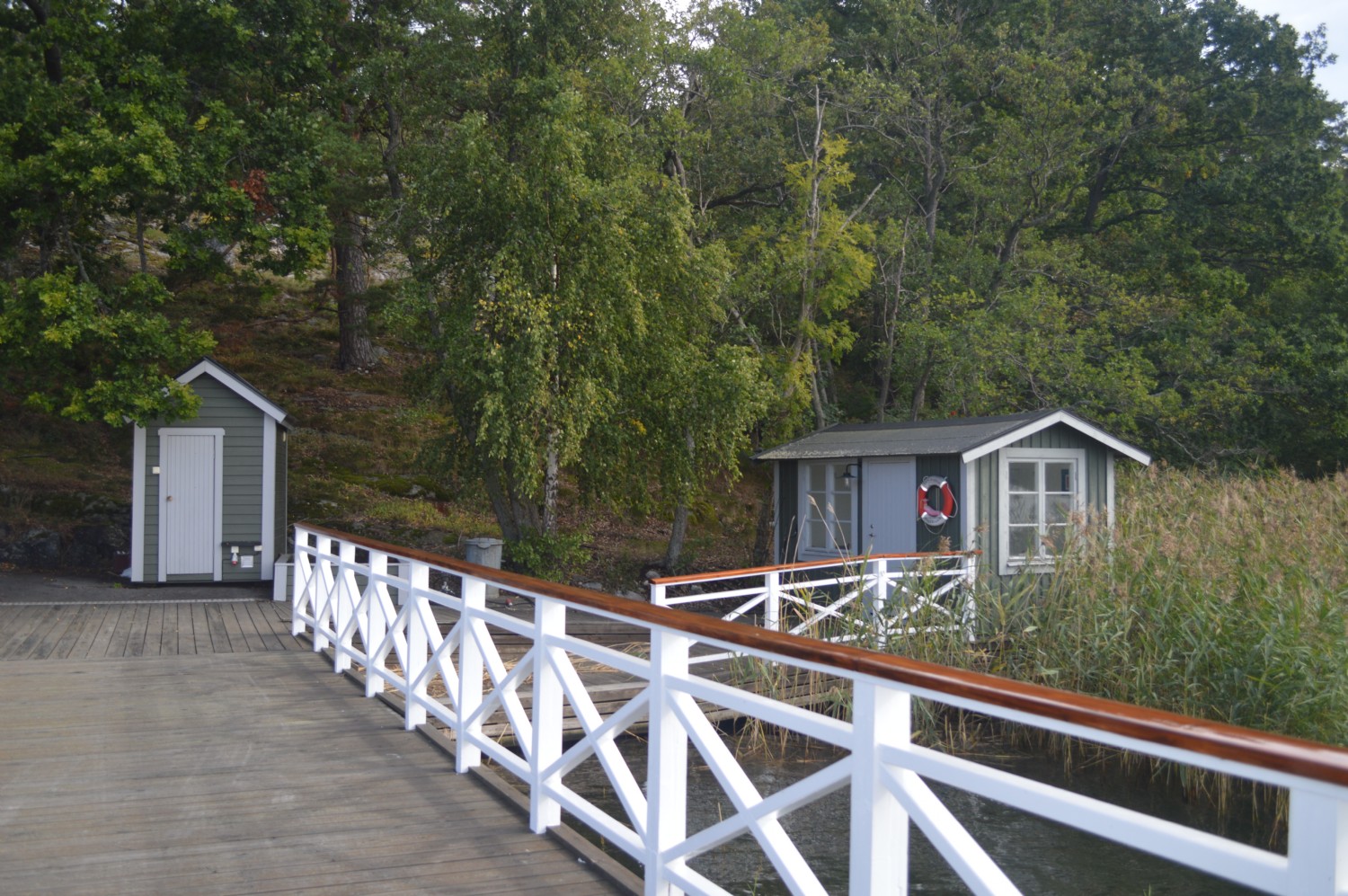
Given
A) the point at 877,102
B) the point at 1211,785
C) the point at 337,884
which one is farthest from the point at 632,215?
the point at 337,884

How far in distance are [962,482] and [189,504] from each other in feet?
29.6

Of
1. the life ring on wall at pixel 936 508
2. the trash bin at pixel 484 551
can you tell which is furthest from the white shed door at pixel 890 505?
the trash bin at pixel 484 551

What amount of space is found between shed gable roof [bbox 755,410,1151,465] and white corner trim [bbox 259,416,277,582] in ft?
21.0

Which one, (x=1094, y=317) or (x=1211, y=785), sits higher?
(x=1094, y=317)

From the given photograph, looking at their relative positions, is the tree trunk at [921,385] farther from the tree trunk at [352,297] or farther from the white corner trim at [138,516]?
the white corner trim at [138,516]

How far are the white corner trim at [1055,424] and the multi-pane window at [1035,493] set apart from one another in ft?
0.96

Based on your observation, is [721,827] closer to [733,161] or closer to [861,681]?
[861,681]

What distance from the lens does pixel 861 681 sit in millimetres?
2377

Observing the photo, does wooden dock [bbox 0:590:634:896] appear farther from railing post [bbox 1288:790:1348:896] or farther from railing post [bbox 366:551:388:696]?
railing post [bbox 1288:790:1348:896]

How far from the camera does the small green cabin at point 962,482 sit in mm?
12367

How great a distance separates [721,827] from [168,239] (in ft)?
42.7

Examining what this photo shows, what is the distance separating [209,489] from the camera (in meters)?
12.8

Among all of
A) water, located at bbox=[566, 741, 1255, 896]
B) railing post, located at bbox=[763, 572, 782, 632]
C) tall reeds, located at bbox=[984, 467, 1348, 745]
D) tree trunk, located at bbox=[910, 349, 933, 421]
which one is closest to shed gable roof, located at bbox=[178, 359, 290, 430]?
railing post, located at bbox=[763, 572, 782, 632]

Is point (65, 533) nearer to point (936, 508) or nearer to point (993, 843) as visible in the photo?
point (936, 508)
